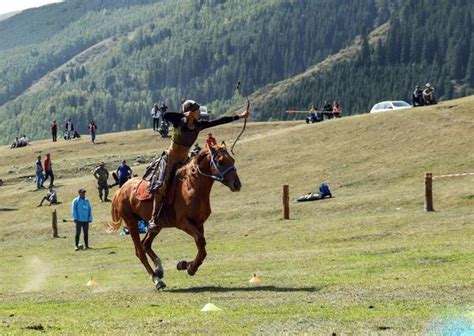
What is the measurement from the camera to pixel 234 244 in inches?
1395

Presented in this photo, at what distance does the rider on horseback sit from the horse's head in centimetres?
50

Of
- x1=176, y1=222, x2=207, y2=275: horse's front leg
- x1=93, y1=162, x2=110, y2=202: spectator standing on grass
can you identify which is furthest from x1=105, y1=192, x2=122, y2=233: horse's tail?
x1=93, y1=162, x2=110, y2=202: spectator standing on grass

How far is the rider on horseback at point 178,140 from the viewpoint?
20594mm

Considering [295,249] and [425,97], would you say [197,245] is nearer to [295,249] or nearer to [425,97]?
[295,249]

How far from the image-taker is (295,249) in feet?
102

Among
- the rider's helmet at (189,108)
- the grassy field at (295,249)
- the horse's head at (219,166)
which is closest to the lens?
the grassy field at (295,249)

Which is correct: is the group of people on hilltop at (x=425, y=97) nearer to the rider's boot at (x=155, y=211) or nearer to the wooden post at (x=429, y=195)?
the wooden post at (x=429, y=195)

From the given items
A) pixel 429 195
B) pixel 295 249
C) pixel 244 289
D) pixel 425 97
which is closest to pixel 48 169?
pixel 425 97

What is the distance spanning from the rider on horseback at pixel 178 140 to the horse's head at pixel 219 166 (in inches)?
19.6

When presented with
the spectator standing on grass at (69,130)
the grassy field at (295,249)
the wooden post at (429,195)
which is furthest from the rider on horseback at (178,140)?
the spectator standing on grass at (69,130)

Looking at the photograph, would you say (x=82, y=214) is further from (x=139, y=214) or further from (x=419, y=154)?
(x=419, y=154)

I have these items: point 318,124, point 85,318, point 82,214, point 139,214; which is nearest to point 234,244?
point 82,214

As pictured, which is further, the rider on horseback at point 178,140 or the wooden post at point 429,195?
the wooden post at point 429,195

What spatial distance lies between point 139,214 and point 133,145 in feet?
211
